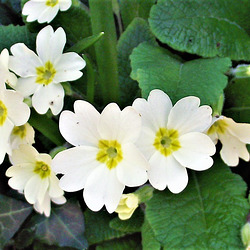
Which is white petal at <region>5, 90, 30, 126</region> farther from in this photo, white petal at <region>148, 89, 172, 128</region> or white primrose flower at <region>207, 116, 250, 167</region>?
white primrose flower at <region>207, 116, 250, 167</region>

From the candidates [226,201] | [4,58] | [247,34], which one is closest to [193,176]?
[226,201]

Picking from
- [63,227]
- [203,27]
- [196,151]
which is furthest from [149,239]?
[203,27]

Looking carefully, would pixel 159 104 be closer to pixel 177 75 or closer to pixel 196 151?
pixel 196 151

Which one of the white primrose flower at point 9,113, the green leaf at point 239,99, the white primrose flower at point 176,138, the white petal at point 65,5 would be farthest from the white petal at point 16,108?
the green leaf at point 239,99

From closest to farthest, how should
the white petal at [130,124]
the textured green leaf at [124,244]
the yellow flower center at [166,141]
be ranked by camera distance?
the white petal at [130,124]
the yellow flower center at [166,141]
the textured green leaf at [124,244]

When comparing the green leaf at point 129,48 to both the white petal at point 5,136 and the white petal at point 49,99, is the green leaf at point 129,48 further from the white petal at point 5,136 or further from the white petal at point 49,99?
the white petal at point 5,136

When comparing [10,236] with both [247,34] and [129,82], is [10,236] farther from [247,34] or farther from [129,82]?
[247,34]

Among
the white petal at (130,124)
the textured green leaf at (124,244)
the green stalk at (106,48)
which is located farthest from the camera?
the textured green leaf at (124,244)
